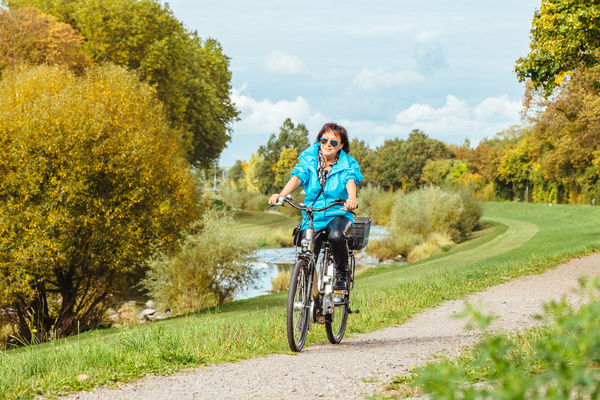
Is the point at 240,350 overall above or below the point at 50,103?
below

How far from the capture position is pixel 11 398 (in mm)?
4215

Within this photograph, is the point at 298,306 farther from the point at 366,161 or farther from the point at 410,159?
the point at 366,161

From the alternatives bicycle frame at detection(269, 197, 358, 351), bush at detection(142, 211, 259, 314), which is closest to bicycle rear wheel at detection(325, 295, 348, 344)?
bicycle frame at detection(269, 197, 358, 351)

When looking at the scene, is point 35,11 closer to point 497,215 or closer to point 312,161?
point 312,161

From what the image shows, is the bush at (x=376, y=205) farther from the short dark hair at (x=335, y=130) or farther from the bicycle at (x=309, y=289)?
the bicycle at (x=309, y=289)

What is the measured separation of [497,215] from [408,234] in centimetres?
Answer: 2327

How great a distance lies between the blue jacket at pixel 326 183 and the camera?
6094 millimetres

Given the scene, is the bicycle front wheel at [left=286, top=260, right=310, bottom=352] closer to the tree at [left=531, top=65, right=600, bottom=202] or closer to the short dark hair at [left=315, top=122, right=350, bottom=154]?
the short dark hair at [left=315, top=122, right=350, bottom=154]

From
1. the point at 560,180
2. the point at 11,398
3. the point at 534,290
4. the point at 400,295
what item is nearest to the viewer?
the point at 11,398

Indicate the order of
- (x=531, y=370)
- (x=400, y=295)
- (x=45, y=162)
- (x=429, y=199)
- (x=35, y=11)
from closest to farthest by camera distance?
(x=531, y=370), (x=400, y=295), (x=45, y=162), (x=35, y=11), (x=429, y=199)

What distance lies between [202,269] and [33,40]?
11.5 m

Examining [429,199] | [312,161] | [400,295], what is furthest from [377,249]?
[312,161]

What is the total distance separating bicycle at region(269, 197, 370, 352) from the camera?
5.66 metres

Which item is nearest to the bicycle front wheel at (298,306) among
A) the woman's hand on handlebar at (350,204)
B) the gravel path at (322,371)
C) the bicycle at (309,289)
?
the bicycle at (309,289)
